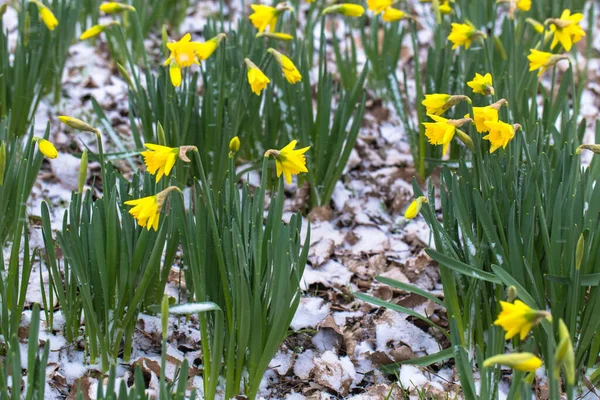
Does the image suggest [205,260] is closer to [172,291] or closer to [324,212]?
[172,291]

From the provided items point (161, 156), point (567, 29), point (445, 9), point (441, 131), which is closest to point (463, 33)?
point (567, 29)

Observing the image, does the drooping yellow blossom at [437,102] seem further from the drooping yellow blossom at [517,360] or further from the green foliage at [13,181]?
the green foliage at [13,181]

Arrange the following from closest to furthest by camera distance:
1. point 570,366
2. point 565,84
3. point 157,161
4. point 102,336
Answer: point 570,366
point 157,161
point 102,336
point 565,84

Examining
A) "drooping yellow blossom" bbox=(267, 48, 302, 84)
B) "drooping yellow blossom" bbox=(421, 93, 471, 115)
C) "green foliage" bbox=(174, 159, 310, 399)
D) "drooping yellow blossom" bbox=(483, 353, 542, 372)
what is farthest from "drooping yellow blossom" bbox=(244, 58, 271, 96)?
"drooping yellow blossom" bbox=(483, 353, 542, 372)

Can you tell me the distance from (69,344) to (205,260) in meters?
0.52

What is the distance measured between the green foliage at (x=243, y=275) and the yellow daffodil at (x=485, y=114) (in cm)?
52

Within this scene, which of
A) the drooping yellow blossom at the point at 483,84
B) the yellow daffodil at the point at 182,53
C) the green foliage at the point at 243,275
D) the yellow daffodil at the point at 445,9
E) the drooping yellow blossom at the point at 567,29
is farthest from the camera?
the yellow daffodil at the point at 445,9

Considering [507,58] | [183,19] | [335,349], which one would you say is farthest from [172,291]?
[183,19]

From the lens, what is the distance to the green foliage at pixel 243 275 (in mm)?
1716

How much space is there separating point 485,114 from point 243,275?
73cm

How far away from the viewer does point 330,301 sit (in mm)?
2342

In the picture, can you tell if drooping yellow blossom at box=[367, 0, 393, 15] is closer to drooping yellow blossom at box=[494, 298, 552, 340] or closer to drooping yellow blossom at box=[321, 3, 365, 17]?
drooping yellow blossom at box=[321, 3, 365, 17]

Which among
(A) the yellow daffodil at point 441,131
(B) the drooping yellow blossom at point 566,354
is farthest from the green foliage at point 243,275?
(B) the drooping yellow blossom at point 566,354

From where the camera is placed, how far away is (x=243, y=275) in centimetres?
168
